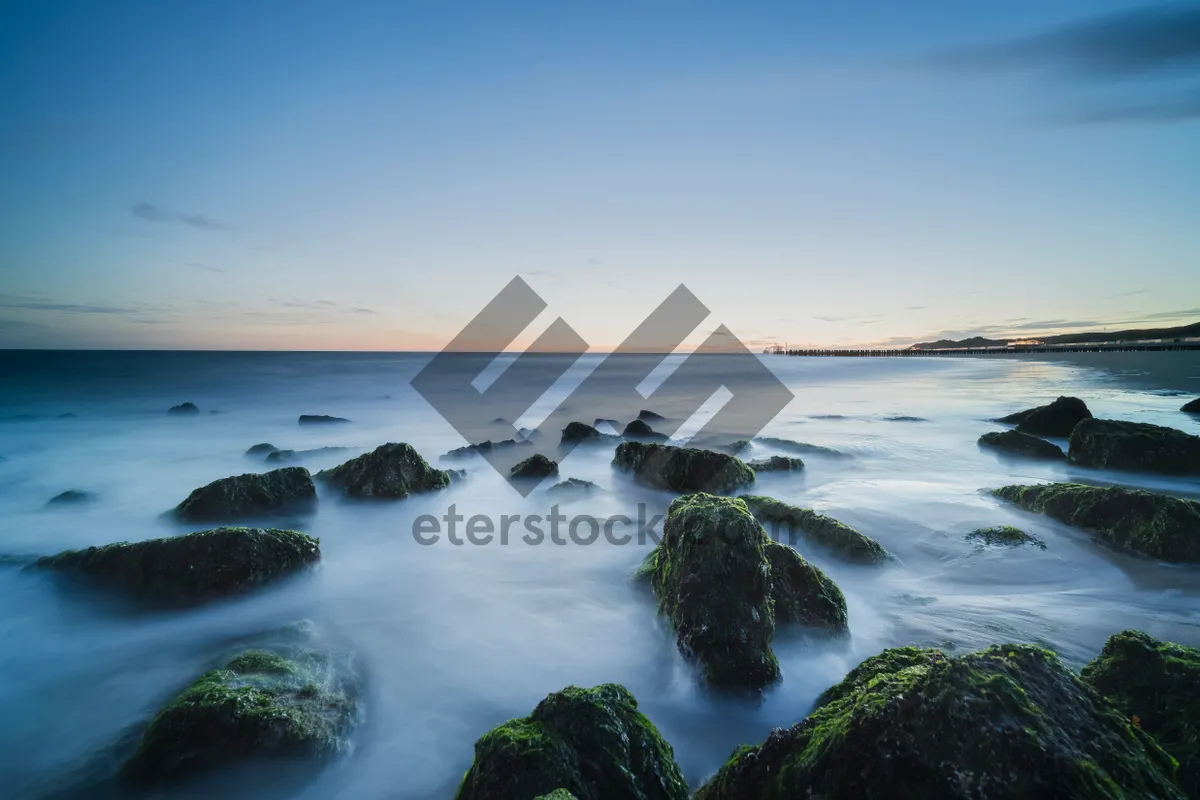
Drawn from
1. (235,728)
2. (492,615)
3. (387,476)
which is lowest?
(492,615)

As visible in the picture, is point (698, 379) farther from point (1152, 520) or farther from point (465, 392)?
point (1152, 520)

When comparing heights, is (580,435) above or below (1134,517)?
above

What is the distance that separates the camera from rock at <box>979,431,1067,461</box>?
11608 mm

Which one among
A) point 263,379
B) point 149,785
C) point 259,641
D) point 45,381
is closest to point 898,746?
point 149,785

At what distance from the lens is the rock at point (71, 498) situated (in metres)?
9.96

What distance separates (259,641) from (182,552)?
1542mm

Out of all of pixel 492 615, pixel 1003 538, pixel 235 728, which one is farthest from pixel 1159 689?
pixel 235 728

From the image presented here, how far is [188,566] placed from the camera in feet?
18.8

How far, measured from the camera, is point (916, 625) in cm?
521

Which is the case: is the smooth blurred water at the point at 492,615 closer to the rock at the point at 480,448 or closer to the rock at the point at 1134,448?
the rock at the point at 1134,448

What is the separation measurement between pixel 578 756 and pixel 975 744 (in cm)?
173

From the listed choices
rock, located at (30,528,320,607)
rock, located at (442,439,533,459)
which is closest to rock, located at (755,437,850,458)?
rock, located at (442,439,533,459)

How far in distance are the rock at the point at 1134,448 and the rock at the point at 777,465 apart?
17.7 feet

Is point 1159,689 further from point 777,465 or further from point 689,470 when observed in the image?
point 777,465
